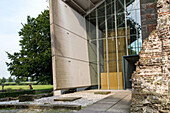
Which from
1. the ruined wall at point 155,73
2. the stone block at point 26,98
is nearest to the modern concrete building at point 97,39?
the stone block at point 26,98

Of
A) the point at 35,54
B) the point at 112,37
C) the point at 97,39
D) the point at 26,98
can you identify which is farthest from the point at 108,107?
the point at 35,54

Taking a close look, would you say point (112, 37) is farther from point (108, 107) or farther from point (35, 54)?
point (108, 107)

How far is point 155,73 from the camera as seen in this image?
5656mm

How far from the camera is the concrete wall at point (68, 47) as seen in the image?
15.6 meters

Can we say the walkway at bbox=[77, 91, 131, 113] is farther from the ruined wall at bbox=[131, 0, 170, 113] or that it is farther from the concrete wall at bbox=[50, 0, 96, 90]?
the concrete wall at bbox=[50, 0, 96, 90]

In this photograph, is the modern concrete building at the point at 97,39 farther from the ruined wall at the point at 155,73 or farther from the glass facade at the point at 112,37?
the ruined wall at the point at 155,73

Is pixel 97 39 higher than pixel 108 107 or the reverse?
higher

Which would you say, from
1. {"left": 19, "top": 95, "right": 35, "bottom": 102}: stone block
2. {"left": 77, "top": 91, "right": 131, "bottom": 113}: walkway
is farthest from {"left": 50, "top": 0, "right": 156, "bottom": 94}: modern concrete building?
{"left": 77, "top": 91, "right": 131, "bottom": 113}: walkway

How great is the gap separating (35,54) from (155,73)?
1876 cm

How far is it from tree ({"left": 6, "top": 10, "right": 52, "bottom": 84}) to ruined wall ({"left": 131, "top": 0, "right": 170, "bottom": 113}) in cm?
1629

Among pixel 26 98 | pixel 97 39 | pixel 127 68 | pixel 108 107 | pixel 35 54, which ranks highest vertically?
pixel 97 39

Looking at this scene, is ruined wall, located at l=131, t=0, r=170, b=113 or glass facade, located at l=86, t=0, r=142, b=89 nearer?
ruined wall, located at l=131, t=0, r=170, b=113

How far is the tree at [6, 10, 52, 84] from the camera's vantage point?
21.7m

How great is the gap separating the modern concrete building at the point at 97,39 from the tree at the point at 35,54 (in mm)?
4342
